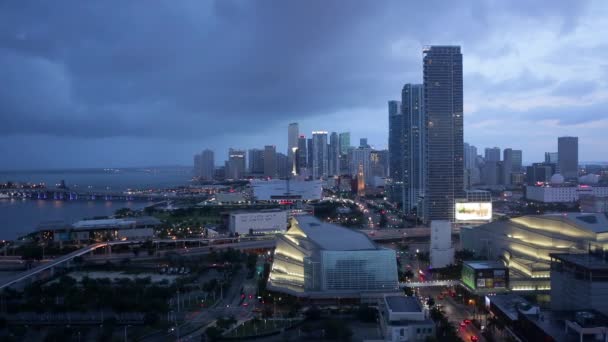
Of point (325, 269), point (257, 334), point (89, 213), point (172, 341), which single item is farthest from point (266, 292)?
point (89, 213)

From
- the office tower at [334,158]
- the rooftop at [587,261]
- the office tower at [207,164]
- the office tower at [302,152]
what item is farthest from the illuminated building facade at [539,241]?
the office tower at [207,164]

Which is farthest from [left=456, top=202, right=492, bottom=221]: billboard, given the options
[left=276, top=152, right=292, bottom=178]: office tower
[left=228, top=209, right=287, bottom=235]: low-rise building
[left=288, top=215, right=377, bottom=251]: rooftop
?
[left=276, top=152, right=292, bottom=178]: office tower

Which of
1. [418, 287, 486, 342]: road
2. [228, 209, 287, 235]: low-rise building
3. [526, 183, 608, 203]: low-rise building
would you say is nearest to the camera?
[418, 287, 486, 342]: road

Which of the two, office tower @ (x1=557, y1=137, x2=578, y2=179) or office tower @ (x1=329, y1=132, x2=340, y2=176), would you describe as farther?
office tower @ (x1=329, y1=132, x2=340, y2=176)

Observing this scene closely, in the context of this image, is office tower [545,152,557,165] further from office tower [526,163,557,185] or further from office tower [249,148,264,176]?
office tower [249,148,264,176]

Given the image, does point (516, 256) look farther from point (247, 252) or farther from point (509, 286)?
point (247, 252)

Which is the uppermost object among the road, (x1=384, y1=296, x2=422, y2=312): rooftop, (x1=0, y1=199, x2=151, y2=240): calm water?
(x1=384, y1=296, x2=422, y2=312): rooftop

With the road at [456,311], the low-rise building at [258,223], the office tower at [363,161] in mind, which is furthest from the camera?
the office tower at [363,161]

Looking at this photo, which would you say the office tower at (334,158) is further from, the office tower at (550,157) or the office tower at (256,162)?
the office tower at (550,157)
